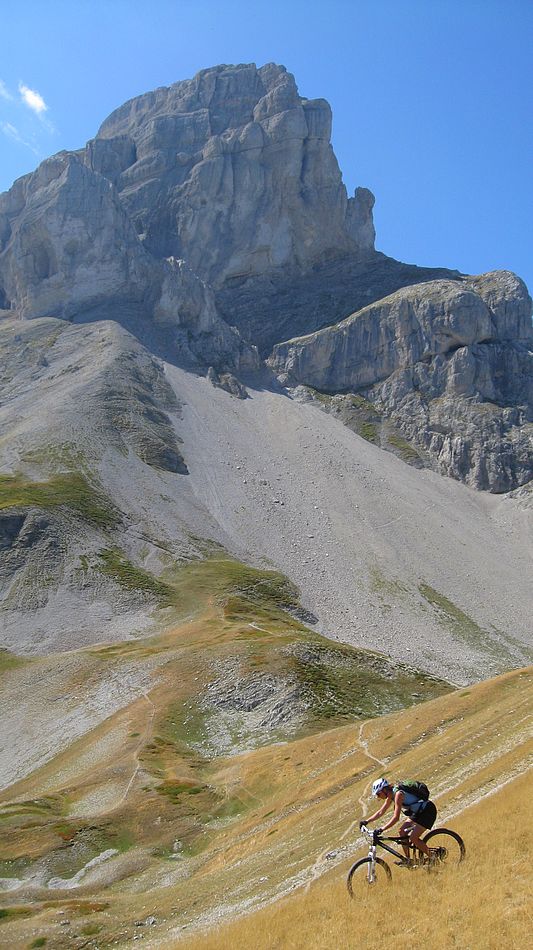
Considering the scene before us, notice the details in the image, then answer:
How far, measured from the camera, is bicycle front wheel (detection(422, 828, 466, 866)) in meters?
17.8

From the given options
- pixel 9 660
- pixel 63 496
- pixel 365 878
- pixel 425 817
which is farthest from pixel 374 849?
pixel 63 496

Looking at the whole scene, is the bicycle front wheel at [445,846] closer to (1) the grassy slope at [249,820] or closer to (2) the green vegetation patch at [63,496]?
(1) the grassy slope at [249,820]

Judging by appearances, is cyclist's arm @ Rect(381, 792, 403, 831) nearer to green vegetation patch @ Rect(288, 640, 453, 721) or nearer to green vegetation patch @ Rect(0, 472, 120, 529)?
green vegetation patch @ Rect(288, 640, 453, 721)

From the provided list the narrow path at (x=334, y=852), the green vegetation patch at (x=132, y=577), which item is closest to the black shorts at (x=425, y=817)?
the narrow path at (x=334, y=852)

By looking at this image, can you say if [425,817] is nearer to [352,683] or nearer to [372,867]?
[372,867]

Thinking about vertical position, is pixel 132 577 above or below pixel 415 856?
below

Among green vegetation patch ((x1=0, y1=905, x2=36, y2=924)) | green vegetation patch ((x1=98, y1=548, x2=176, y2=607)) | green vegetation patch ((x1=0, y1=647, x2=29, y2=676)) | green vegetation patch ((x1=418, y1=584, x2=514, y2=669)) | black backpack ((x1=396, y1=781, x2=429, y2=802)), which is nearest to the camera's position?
black backpack ((x1=396, y1=781, x2=429, y2=802))

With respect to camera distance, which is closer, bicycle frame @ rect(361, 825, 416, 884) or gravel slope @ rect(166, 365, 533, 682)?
bicycle frame @ rect(361, 825, 416, 884)

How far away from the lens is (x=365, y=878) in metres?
18.6

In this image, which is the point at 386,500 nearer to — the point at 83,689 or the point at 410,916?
the point at 83,689

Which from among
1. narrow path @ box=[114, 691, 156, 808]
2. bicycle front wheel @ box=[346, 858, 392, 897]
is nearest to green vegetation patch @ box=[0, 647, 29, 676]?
narrow path @ box=[114, 691, 156, 808]

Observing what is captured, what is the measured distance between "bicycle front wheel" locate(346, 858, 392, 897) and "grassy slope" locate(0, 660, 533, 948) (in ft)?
1.45

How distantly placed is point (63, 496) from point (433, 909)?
124131 mm

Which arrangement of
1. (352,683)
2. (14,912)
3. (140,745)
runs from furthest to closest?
(352,683) → (140,745) → (14,912)
